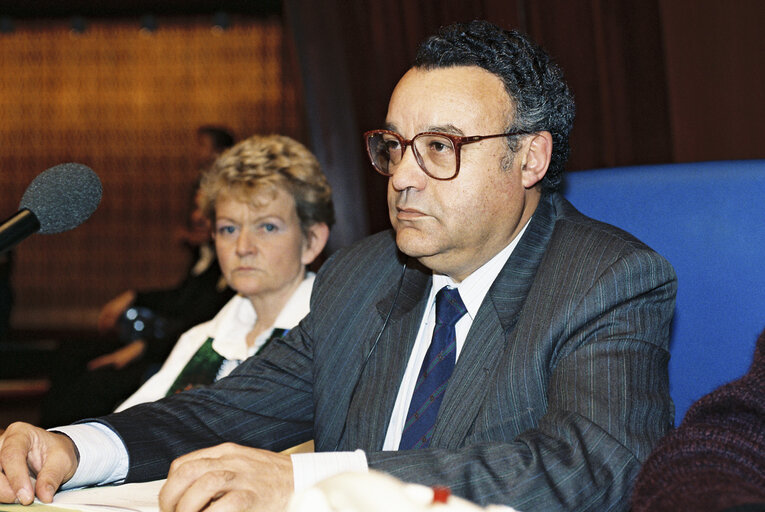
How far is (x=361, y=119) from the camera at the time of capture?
135 inches

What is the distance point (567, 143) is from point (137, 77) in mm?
7535

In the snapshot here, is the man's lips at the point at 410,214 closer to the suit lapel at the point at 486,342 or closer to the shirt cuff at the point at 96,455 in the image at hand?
the suit lapel at the point at 486,342

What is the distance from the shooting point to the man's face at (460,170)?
147 cm

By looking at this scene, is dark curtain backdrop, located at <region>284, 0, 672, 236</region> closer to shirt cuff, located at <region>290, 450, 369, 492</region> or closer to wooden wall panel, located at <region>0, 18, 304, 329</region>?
shirt cuff, located at <region>290, 450, 369, 492</region>

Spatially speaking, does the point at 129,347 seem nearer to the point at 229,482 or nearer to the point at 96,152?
the point at 229,482

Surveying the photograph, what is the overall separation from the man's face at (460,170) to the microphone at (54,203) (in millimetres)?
493

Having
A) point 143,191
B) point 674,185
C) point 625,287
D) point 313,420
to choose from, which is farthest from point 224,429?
point 143,191

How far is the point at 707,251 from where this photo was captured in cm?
149

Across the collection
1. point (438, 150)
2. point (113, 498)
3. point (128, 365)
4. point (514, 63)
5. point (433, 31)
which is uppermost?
point (433, 31)

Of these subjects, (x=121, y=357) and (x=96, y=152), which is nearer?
(x=121, y=357)

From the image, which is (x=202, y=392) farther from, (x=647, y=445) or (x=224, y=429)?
(x=647, y=445)

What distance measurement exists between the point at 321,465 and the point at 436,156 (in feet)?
1.88

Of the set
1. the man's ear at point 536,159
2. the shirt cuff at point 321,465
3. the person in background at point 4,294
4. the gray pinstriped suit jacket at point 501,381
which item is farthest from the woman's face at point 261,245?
the person in background at point 4,294

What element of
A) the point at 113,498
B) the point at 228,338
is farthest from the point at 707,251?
the point at 228,338
